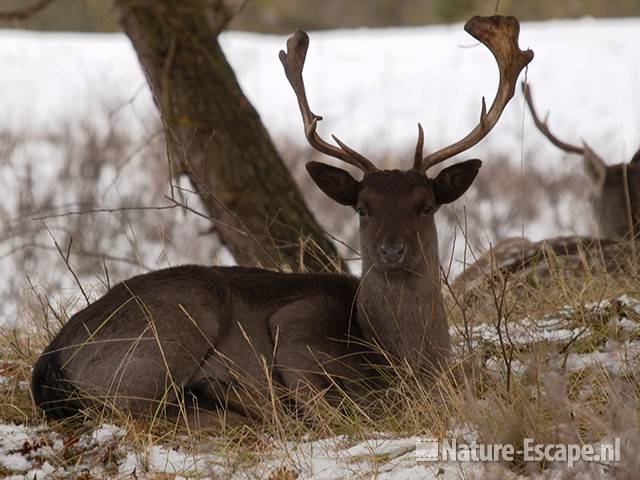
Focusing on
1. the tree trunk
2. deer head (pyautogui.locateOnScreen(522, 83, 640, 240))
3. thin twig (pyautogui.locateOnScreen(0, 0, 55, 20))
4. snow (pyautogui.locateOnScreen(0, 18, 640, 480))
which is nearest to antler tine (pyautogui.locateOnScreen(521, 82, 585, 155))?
deer head (pyautogui.locateOnScreen(522, 83, 640, 240))

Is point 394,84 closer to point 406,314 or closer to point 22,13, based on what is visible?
point 22,13

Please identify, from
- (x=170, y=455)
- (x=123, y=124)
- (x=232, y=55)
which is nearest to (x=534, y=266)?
(x=170, y=455)

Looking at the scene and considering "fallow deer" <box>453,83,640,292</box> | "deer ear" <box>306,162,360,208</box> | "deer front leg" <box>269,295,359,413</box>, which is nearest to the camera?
"deer front leg" <box>269,295,359,413</box>

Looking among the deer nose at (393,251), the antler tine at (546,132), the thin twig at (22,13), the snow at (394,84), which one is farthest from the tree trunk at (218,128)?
the snow at (394,84)

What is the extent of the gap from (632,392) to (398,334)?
1606 mm

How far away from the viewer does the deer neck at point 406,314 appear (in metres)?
6.75

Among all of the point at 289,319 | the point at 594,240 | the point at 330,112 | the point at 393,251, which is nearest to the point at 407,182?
the point at 393,251

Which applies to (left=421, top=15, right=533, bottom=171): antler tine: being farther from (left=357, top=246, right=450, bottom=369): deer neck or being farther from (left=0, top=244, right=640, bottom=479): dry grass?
(left=0, top=244, right=640, bottom=479): dry grass

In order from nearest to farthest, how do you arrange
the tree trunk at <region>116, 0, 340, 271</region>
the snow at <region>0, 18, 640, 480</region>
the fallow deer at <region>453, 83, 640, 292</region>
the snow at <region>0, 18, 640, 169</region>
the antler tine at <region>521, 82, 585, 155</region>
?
the fallow deer at <region>453, 83, 640, 292</region> < the tree trunk at <region>116, 0, 340, 271</region> < the antler tine at <region>521, 82, 585, 155</region> < the snow at <region>0, 18, 640, 480</region> < the snow at <region>0, 18, 640, 169</region>

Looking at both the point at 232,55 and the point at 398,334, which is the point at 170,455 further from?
the point at 232,55

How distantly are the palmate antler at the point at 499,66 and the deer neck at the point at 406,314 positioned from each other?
593mm

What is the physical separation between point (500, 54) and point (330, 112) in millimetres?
13928

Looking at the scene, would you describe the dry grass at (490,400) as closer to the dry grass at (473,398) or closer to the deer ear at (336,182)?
the dry grass at (473,398)

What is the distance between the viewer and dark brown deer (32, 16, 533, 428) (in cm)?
625
